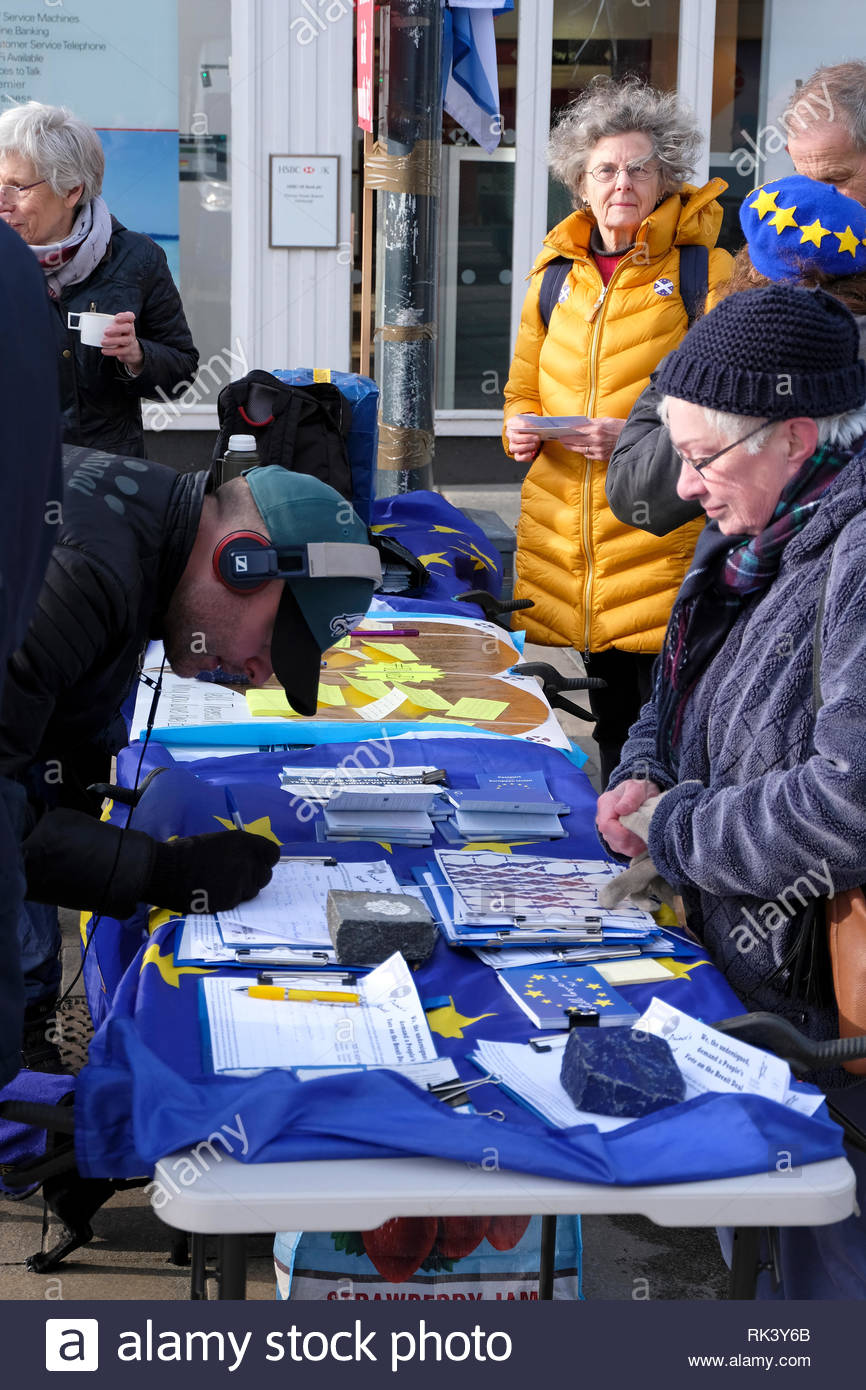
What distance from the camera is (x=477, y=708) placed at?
10.8 feet

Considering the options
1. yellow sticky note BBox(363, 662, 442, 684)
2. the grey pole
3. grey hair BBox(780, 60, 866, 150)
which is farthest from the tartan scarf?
the grey pole

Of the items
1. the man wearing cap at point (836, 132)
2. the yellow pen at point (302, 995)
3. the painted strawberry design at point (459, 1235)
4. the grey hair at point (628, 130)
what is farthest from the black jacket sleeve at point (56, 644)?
the grey hair at point (628, 130)

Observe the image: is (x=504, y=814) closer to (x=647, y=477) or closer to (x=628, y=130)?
(x=647, y=477)

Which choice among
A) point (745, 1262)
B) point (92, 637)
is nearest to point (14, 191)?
point (92, 637)

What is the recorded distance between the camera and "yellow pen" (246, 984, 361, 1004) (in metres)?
1.97

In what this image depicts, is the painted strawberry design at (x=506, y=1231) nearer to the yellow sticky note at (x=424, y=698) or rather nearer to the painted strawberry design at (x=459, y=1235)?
the painted strawberry design at (x=459, y=1235)

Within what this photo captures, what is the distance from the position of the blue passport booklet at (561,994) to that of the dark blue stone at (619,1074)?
148mm

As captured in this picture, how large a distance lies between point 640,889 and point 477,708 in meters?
1.08

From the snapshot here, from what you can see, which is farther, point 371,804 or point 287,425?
point 287,425

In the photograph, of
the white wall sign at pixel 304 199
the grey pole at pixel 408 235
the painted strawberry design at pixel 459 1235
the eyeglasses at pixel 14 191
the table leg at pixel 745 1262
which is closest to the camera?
the table leg at pixel 745 1262

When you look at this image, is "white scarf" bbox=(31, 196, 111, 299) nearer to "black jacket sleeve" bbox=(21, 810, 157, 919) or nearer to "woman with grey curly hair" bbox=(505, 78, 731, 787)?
"woman with grey curly hair" bbox=(505, 78, 731, 787)

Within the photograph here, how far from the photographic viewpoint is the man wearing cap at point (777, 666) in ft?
6.57

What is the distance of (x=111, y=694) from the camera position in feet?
6.89
